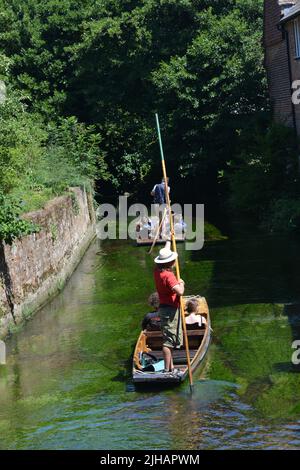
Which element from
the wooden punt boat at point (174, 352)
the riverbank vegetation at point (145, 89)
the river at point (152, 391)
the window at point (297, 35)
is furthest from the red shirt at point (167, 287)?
the window at point (297, 35)

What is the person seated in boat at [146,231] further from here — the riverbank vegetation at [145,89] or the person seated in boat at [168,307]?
the person seated in boat at [168,307]

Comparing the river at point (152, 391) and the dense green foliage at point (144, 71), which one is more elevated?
the dense green foliage at point (144, 71)

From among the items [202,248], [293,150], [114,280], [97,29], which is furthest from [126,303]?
[97,29]

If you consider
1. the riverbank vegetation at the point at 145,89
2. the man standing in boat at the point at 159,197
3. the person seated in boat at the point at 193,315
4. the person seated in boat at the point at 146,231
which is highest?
the riverbank vegetation at the point at 145,89

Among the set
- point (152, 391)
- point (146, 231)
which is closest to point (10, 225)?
point (152, 391)

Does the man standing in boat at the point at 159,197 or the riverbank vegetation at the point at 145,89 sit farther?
the riverbank vegetation at the point at 145,89

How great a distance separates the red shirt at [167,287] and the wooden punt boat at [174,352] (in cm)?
102

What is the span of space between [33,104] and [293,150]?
13346 mm

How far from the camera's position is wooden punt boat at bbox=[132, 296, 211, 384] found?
1176 cm

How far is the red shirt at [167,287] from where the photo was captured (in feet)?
39.1

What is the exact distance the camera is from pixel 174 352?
12938 millimetres

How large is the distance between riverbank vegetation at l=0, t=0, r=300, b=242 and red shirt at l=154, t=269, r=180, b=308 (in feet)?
48.9

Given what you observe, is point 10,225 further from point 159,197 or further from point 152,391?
point 159,197

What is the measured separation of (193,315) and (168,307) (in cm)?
186
